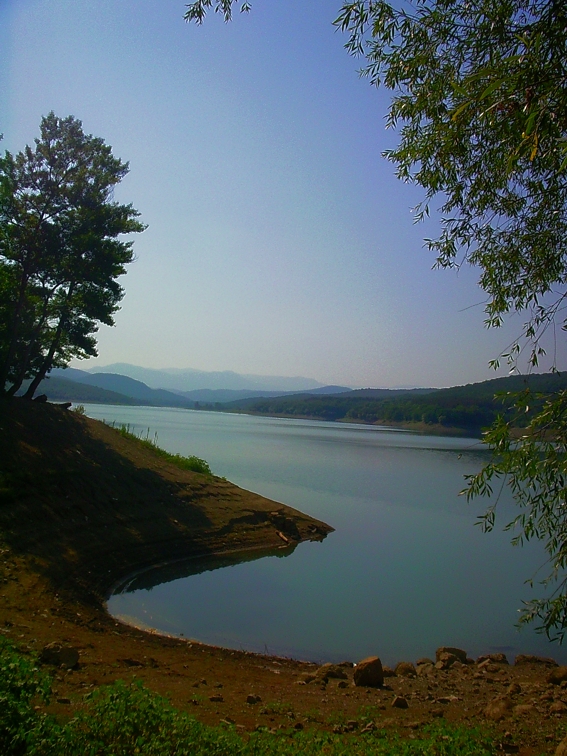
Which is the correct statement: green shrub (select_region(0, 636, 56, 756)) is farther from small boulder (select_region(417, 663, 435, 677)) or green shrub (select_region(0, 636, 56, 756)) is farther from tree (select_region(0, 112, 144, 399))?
tree (select_region(0, 112, 144, 399))

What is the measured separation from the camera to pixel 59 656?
610 centimetres

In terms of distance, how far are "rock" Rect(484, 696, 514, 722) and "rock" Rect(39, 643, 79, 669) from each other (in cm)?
478

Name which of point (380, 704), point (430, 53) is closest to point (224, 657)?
point (380, 704)

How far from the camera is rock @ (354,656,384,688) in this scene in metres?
7.95

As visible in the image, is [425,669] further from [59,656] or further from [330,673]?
[59,656]

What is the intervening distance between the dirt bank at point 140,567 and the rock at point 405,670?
0.20 meters

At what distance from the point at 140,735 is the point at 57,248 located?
18208mm

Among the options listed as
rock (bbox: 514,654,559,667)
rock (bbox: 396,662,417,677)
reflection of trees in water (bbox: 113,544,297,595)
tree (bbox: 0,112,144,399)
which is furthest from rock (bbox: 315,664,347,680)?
tree (bbox: 0,112,144,399)

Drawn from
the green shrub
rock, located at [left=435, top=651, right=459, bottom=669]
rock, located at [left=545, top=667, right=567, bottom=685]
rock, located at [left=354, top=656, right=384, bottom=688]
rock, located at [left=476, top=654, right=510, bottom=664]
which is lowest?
rock, located at [left=476, top=654, right=510, bottom=664]

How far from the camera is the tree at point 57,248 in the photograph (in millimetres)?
18500

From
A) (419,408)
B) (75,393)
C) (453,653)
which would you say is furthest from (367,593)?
(75,393)

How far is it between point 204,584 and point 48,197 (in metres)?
14.0

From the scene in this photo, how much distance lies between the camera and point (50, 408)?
62.5ft

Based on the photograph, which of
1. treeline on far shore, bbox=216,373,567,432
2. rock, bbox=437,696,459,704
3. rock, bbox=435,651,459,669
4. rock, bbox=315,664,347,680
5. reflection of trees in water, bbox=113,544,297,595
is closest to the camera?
rock, bbox=437,696,459,704
